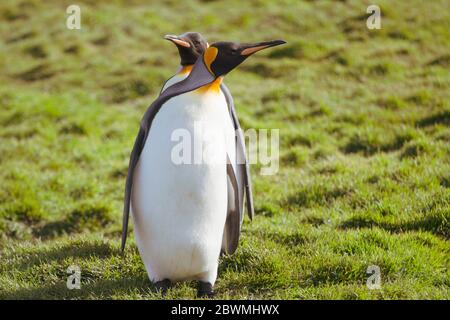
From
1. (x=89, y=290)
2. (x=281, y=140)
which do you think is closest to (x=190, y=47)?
(x=89, y=290)

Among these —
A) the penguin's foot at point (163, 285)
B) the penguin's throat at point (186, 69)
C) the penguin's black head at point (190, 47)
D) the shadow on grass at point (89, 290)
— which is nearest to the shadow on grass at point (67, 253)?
the shadow on grass at point (89, 290)

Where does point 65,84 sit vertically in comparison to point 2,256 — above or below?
above

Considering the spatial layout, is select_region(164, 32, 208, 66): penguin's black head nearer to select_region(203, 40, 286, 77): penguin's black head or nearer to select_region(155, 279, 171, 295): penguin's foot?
select_region(203, 40, 286, 77): penguin's black head

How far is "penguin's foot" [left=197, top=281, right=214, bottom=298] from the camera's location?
3891 millimetres

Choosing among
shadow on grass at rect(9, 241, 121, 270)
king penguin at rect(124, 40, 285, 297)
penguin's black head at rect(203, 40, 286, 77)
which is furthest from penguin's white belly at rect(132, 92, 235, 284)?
shadow on grass at rect(9, 241, 121, 270)

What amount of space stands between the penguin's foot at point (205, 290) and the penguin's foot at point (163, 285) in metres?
0.21

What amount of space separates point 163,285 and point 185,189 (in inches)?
27.1

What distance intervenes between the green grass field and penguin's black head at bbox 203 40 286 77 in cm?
137

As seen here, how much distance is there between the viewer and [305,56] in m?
10.9

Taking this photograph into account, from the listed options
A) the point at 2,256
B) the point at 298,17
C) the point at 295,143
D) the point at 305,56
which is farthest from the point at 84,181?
the point at 298,17

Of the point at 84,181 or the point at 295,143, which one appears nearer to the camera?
the point at 84,181

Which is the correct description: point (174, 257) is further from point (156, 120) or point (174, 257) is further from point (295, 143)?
point (295, 143)
